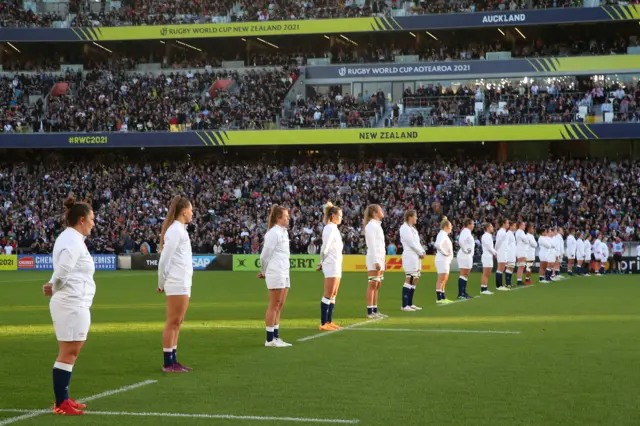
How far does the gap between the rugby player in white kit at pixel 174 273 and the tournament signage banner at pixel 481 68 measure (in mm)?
47817

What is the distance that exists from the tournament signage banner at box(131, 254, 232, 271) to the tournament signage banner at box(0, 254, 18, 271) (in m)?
6.74

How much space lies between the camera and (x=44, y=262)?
50.5 m

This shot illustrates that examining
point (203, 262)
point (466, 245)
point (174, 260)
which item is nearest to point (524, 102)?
point (203, 262)

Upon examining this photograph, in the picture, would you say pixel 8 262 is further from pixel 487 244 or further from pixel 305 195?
pixel 487 244

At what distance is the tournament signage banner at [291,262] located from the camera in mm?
47594

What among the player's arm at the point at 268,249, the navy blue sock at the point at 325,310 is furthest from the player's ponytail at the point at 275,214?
the navy blue sock at the point at 325,310

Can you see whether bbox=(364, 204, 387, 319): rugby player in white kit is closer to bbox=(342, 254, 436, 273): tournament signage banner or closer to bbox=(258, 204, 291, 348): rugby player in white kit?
bbox=(258, 204, 291, 348): rugby player in white kit

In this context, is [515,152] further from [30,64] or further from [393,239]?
[30,64]

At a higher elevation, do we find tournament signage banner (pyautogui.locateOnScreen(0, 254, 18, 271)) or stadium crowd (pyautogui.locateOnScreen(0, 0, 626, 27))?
stadium crowd (pyautogui.locateOnScreen(0, 0, 626, 27))

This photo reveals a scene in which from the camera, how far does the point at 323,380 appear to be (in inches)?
464

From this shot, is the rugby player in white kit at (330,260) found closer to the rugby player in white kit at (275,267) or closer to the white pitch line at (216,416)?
the rugby player in white kit at (275,267)

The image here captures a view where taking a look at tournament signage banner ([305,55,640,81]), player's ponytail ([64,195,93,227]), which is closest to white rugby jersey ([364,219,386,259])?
player's ponytail ([64,195,93,227])

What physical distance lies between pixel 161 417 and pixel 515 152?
50.2 m

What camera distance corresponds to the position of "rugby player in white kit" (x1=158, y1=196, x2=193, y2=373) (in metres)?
12.4
